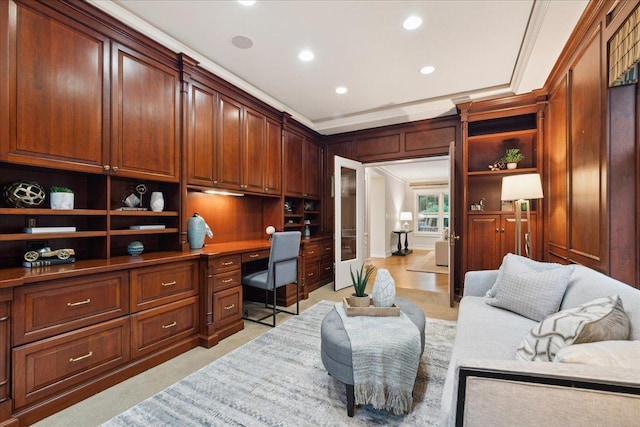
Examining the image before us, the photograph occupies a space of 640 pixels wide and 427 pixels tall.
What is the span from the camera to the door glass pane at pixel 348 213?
470 cm

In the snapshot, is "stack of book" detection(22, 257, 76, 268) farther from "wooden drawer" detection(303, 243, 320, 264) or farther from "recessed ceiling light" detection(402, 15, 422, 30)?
"recessed ceiling light" detection(402, 15, 422, 30)

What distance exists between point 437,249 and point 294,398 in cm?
582

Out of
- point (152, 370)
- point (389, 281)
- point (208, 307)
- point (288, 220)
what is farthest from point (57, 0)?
point (288, 220)

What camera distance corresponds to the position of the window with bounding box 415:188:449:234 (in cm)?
981

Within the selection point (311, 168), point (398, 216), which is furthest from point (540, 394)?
point (398, 216)

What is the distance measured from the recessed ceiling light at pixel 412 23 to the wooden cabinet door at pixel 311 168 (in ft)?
8.53

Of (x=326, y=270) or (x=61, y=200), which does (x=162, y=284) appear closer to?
(x=61, y=200)

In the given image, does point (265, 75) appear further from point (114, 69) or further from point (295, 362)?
point (295, 362)

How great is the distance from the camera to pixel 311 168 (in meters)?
4.90

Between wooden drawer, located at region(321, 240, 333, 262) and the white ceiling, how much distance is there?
2.34 m

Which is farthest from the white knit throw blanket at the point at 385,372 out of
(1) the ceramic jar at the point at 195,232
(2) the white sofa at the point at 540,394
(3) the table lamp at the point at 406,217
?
(3) the table lamp at the point at 406,217

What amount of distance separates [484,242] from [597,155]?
6.19ft

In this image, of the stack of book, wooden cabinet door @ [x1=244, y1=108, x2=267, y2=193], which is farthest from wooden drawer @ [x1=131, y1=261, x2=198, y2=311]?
wooden cabinet door @ [x1=244, y1=108, x2=267, y2=193]

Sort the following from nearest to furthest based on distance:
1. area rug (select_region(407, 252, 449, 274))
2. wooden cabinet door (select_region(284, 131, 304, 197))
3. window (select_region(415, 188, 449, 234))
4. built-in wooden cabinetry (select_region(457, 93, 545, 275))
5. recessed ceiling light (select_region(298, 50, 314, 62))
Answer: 1. recessed ceiling light (select_region(298, 50, 314, 62))
2. built-in wooden cabinetry (select_region(457, 93, 545, 275))
3. wooden cabinet door (select_region(284, 131, 304, 197))
4. area rug (select_region(407, 252, 449, 274))
5. window (select_region(415, 188, 449, 234))
